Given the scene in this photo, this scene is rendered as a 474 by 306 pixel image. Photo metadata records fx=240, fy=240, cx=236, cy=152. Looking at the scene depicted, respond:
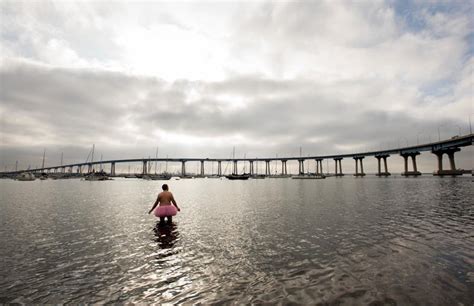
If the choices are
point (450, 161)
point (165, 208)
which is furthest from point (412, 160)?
point (165, 208)

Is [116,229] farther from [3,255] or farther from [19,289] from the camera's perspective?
[19,289]

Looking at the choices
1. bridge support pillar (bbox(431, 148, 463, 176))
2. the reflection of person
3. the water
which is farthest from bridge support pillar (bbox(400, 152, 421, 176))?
the reflection of person

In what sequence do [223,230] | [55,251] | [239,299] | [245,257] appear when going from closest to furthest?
[239,299] < [245,257] < [55,251] < [223,230]

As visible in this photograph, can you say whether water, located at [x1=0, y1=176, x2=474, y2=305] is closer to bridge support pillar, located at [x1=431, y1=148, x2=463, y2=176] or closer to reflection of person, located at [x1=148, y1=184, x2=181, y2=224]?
reflection of person, located at [x1=148, y1=184, x2=181, y2=224]

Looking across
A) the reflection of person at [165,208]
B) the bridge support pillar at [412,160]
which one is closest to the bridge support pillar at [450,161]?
the bridge support pillar at [412,160]

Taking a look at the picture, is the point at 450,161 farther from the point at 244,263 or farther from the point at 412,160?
the point at 244,263

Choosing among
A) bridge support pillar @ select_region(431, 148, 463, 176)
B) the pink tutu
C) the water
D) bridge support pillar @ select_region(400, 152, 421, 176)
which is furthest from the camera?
bridge support pillar @ select_region(400, 152, 421, 176)

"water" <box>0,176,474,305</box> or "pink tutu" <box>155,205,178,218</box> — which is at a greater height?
"pink tutu" <box>155,205,178,218</box>

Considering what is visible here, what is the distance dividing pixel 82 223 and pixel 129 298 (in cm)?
1524

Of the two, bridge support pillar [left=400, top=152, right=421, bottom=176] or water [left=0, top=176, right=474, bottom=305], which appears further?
bridge support pillar [left=400, top=152, right=421, bottom=176]

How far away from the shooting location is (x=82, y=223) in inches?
760

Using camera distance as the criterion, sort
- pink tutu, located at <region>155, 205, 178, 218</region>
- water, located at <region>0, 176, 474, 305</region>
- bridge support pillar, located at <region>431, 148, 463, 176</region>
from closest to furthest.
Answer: water, located at <region>0, 176, 474, 305</region>, pink tutu, located at <region>155, 205, 178, 218</region>, bridge support pillar, located at <region>431, 148, 463, 176</region>

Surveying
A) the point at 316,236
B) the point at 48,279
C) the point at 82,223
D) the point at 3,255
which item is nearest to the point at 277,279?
the point at 316,236

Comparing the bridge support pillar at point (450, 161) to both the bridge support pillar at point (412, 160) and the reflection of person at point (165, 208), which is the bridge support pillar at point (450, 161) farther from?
the reflection of person at point (165, 208)
